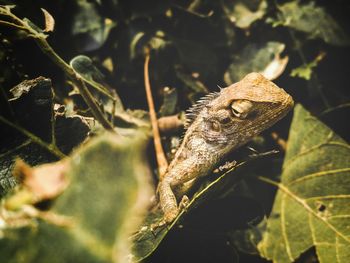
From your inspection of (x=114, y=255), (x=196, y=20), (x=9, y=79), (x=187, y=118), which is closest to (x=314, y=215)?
(x=187, y=118)

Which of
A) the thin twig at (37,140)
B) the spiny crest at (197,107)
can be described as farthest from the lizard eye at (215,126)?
the thin twig at (37,140)

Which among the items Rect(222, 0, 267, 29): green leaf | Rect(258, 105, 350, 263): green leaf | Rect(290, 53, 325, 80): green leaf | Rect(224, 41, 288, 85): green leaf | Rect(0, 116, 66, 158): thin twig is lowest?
Rect(258, 105, 350, 263): green leaf

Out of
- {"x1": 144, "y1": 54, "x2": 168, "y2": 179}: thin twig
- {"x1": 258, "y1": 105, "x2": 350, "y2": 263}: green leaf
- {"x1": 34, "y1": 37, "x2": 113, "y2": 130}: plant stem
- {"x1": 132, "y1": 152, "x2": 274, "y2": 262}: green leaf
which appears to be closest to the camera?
{"x1": 132, "y1": 152, "x2": 274, "y2": 262}: green leaf

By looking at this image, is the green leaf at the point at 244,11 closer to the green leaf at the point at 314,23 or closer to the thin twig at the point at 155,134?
the green leaf at the point at 314,23

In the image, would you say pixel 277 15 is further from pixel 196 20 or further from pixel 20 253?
pixel 20 253

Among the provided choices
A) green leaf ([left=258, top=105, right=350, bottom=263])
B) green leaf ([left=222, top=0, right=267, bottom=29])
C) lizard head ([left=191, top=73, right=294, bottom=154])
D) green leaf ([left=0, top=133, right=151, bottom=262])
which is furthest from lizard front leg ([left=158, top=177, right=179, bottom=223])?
green leaf ([left=222, top=0, right=267, bottom=29])

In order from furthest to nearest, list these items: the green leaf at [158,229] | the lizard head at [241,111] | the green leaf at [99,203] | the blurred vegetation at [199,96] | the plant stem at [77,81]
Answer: the lizard head at [241,111], the plant stem at [77,81], the blurred vegetation at [199,96], the green leaf at [158,229], the green leaf at [99,203]

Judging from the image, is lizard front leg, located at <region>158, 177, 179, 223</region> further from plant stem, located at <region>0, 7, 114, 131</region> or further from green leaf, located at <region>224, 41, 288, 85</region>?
green leaf, located at <region>224, 41, 288, 85</region>
